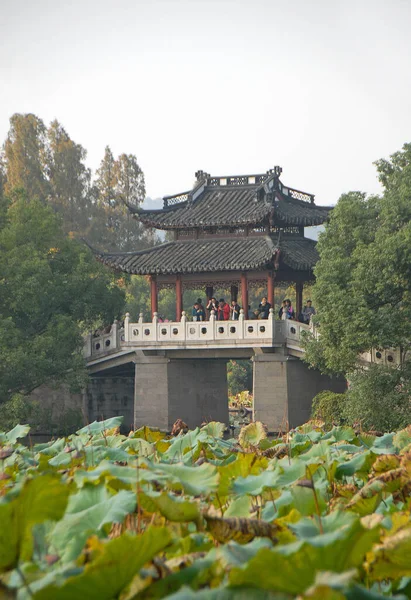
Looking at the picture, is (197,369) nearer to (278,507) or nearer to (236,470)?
(236,470)

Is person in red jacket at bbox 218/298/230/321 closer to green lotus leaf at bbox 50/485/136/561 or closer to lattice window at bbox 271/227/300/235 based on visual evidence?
lattice window at bbox 271/227/300/235

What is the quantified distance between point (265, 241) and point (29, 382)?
23.5 feet

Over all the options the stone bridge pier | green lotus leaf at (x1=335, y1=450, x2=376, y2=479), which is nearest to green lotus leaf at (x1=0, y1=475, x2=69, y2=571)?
green lotus leaf at (x1=335, y1=450, x2=376, y2=479)

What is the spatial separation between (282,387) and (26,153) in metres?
25.1

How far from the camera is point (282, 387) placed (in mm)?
24266

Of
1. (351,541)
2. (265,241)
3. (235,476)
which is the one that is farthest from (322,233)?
(351,541)

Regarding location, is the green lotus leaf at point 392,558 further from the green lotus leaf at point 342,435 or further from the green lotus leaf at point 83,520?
the green lotus leaf at point 342,435

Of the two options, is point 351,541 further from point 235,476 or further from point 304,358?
point 304,358

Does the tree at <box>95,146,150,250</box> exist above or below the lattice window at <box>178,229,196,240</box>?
above

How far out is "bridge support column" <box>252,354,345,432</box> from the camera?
24.2m

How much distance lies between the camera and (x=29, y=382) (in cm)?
2517

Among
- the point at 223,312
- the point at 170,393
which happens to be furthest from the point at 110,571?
the point at 170,393

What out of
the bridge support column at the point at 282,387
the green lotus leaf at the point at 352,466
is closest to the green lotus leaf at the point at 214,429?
the green lotus leaf at the point at 352,466

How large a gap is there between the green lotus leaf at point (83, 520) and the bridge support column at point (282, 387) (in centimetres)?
2013
